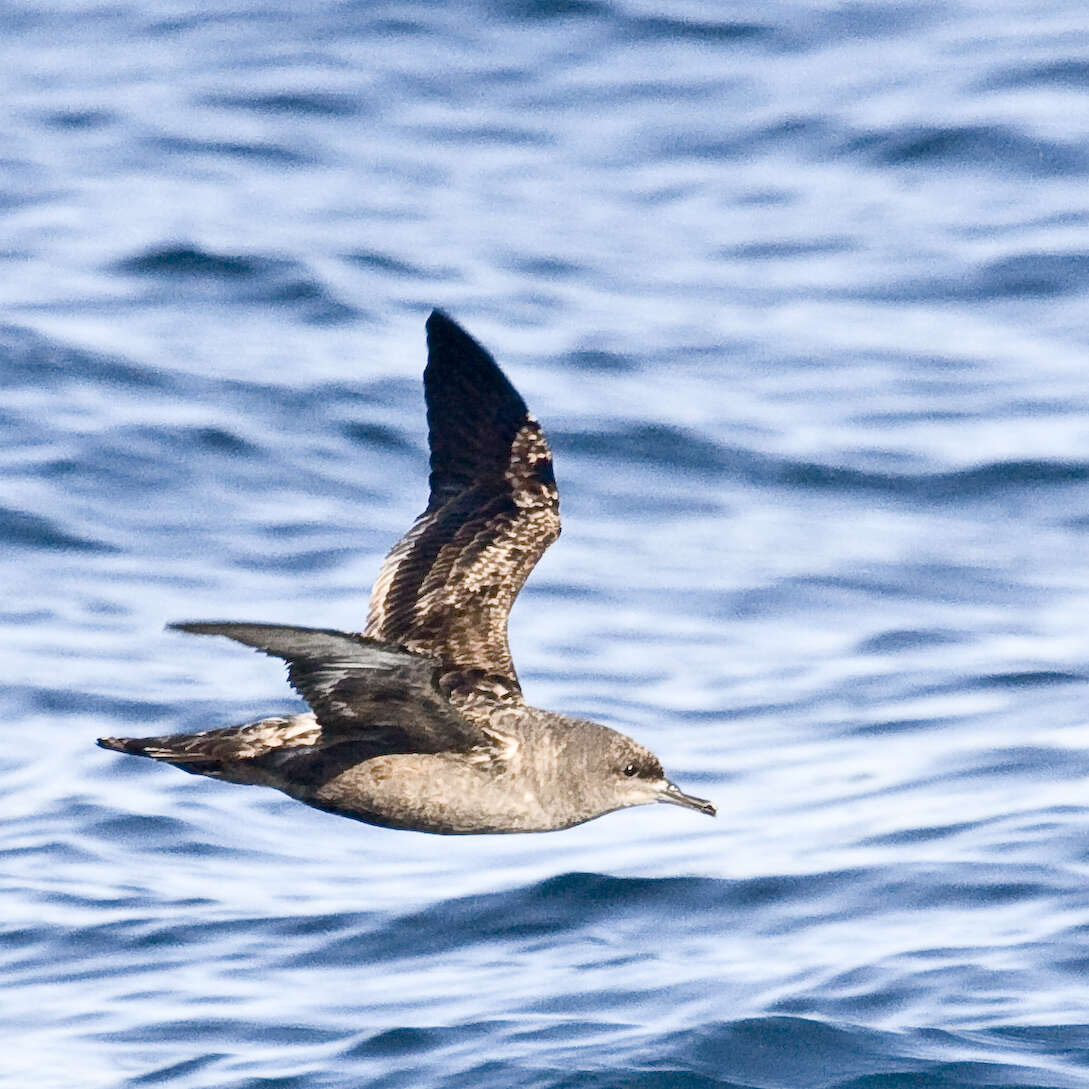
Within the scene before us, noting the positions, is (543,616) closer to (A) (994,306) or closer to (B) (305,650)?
(A) (994,306)

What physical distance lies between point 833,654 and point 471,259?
6210 millimetres

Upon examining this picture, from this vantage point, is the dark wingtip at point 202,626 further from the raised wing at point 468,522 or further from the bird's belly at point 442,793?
the raised wing at point 468,522

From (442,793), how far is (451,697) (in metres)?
0.54

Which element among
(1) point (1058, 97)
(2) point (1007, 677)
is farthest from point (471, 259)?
(2) point (1007, 677)

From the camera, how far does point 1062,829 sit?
41.7 feet

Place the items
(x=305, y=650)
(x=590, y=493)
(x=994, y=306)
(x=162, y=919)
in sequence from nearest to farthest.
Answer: (x=305, y=650) < (x=162, y=919) < (x=590, y=493) < (x=994, y=306)

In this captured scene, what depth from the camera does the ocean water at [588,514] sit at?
11562 mm

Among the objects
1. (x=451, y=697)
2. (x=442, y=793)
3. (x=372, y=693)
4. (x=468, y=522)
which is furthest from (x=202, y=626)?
(x=468, y=522)

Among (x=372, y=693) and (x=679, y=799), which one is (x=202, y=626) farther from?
(x=679, y=799)

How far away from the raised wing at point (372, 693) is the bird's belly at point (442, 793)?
60 mm

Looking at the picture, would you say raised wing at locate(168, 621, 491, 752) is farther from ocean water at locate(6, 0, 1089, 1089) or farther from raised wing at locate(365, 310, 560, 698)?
ocean water at locate(6, 0, 1089, 1089)

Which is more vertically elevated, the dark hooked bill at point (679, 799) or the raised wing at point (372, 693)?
the raised wing at point (372, 693)

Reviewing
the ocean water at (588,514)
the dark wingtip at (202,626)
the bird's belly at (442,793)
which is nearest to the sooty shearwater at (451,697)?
the bird's belly at (442,793)

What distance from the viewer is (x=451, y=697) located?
8.98 m
